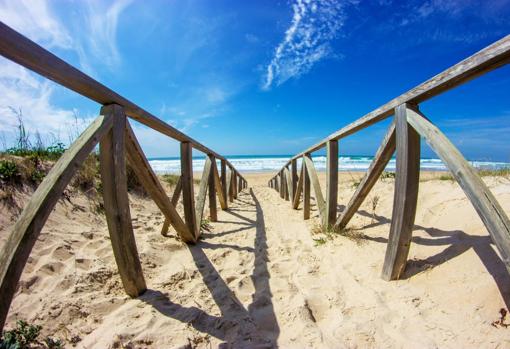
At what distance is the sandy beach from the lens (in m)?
1.49

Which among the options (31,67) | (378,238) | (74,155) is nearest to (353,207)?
(378,238)

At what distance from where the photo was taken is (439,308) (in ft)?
5.31

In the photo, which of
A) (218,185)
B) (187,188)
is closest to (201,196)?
(187,188)

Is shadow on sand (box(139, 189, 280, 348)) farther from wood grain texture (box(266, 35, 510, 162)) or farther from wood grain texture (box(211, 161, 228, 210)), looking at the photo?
wood grain texture (box(211, 161, 228, 210))

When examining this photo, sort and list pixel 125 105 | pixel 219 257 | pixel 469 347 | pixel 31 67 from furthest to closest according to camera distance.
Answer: pixel 219 257, pixel 125 105, pixel 469 347, pixel 31 67

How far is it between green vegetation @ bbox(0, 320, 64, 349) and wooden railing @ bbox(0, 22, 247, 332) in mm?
275

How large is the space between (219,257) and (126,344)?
1.43 m

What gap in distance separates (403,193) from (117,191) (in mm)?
2115

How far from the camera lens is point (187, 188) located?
Result: 3258 mm

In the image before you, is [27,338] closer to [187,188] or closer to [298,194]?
[187,188]

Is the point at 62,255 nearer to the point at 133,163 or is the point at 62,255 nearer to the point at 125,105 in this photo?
the point at 133,163

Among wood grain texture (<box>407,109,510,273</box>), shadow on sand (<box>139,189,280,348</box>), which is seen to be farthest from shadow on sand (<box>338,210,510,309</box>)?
shadow on sand (<box>139,189,280,348</box>)

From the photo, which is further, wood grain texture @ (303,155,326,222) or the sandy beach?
wood grain texture @ (303,155,326,222)

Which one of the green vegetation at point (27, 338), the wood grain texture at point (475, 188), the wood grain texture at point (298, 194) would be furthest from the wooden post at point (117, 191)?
the wood grain texture at point (298, 194)
